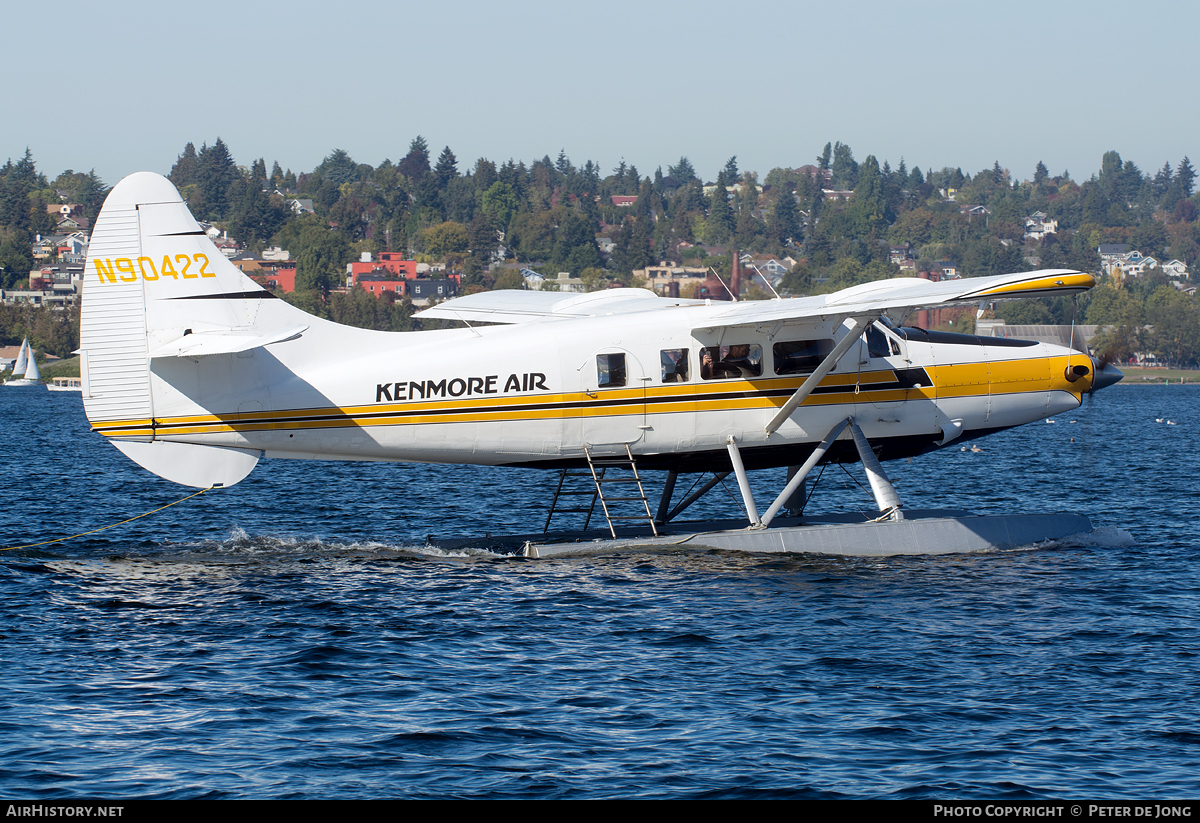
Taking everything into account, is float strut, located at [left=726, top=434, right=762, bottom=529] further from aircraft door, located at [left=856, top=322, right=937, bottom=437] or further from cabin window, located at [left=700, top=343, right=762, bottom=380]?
aircraft door, located at [left=856, top=322, right=937, bottom=437]

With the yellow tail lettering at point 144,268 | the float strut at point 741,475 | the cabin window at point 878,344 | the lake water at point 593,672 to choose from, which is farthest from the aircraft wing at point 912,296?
the yellow tail lettering at point 144,268

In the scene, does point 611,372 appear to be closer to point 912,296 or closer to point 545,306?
point 545,306

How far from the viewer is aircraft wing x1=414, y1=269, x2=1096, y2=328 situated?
15727mm

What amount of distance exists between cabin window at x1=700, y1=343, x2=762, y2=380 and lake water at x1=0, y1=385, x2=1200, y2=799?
2860 millimetres

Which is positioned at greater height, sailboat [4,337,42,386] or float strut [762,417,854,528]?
sailboat [4,337,42,386]

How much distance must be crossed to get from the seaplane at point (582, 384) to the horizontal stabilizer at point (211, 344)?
4 cm

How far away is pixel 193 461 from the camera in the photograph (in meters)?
17.2

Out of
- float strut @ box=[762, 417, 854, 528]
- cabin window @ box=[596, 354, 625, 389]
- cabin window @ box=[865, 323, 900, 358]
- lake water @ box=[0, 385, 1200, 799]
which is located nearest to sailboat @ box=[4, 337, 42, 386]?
lake water @ box=[0, 385, 1200, 799]

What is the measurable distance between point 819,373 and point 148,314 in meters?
9.69

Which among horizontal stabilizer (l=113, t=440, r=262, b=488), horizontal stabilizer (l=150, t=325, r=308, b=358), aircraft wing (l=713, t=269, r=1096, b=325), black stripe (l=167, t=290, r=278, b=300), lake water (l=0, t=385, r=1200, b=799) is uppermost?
black stripe (l=167, t=290, r=278, b=300)

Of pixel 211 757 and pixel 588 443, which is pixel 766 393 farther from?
pixel 211 757

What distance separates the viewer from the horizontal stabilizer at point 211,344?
51.2 ft

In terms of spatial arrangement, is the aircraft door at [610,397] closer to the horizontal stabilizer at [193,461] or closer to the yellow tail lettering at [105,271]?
the horizontal stabilizer at [193,461]

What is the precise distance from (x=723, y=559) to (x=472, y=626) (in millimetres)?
5016
